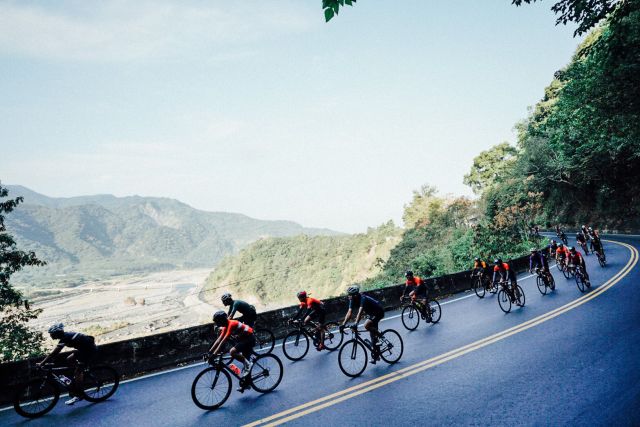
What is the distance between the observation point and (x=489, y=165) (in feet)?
222

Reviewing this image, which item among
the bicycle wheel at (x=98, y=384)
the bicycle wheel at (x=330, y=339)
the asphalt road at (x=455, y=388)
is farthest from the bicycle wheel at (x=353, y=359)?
the bicycle wheel at (x=98, y=384)

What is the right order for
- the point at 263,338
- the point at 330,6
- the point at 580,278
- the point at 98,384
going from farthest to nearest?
the point at 580,278
the point at 263,338
the point at 98,384
the point at 330,6

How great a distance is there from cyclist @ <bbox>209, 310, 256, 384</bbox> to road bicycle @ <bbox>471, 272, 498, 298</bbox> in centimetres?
1203

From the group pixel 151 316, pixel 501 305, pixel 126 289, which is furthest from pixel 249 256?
pixel 501 305

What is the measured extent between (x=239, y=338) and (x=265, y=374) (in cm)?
83

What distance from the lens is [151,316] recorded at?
72625mm

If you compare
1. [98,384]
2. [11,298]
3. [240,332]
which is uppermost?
[11,298]

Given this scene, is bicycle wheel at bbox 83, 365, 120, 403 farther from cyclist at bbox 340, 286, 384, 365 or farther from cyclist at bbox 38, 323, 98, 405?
cyclist at bbox 340, 286, 384, 365

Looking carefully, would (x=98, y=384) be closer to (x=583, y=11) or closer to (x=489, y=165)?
(x=583, y=11)

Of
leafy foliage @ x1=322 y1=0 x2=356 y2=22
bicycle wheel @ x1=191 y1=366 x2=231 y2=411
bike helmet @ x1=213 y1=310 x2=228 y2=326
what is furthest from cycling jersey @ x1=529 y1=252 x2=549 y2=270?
leafy foliage @ x1=322 y1=0 x2=356 y2=22

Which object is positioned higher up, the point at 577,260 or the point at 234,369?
the point at 234,369

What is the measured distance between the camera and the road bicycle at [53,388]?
20.4 ft

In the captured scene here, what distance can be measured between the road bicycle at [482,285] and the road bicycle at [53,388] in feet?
45.8

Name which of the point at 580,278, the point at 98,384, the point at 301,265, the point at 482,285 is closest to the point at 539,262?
the point at 580,278
